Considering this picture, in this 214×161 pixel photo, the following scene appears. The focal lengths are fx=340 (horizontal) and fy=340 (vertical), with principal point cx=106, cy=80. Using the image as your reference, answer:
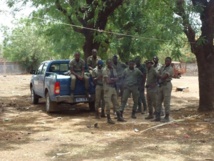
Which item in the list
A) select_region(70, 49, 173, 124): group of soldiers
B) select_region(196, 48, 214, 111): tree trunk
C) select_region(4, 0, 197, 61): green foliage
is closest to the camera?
select_region(4, 0, 197, 61): green foliage

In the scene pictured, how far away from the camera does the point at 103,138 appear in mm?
6918

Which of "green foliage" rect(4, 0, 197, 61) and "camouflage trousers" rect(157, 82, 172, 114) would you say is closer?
"green foliage" rect(4, 0, 197, 61)

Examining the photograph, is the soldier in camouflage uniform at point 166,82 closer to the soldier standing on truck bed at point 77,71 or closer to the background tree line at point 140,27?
the background tree line at point 140,27

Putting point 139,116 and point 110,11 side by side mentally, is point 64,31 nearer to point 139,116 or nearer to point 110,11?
point 110,11

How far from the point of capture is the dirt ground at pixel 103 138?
5633 mm

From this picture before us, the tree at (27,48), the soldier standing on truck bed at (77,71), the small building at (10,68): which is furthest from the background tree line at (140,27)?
the small building at (10,68)

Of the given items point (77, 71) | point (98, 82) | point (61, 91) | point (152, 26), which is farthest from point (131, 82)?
point (61, 91)

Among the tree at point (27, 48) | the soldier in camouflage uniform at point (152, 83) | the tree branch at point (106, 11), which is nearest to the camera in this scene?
the soldier in camouflage uniform at point (152, 83)

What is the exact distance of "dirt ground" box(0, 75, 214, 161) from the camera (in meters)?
5.63

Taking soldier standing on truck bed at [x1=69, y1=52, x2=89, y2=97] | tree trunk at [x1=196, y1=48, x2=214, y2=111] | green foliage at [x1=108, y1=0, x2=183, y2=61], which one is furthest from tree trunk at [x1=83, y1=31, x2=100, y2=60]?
tree trunk at [x1=196, y1=48, x2=214, y2=111]

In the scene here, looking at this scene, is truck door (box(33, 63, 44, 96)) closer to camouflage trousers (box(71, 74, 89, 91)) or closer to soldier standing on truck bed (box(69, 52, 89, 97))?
soldier standing on truck bed (box(69, 52, 89, 97))

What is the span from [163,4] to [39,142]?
5.28 metres

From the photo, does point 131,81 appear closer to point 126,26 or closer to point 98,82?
point 98,82

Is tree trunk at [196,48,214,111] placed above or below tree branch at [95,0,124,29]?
below
